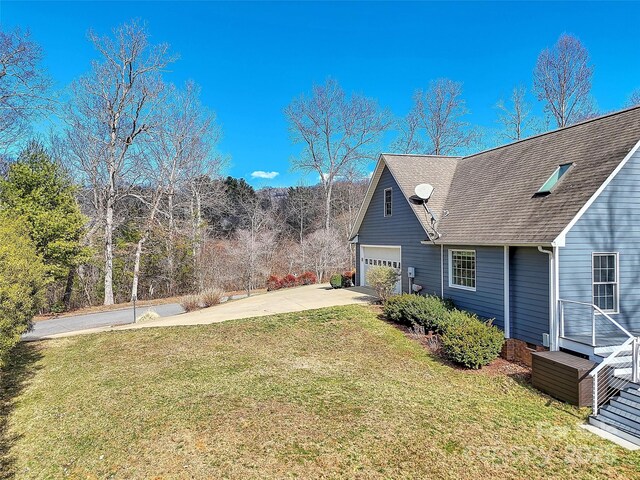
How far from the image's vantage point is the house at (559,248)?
27.9ft

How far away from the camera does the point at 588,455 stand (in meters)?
5.27

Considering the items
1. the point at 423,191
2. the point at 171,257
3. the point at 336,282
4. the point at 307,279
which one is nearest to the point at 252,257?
the point at 307,279

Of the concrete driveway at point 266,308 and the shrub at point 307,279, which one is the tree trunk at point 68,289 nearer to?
the concrete driveway at point 266,308

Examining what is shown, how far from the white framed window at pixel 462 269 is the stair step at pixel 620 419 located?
203 inches

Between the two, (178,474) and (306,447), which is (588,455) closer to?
(306,447)

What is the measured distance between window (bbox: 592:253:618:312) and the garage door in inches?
288

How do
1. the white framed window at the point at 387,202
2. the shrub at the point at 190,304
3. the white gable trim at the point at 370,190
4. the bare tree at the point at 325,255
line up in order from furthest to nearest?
the bare tree at the point at 325,255
the shrub at the point at 190,304
the white gable trim at the point at 370,190
the white framed window at the point at 387,202

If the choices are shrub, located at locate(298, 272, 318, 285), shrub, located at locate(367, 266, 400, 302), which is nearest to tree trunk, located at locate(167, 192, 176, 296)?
shrub, located at locate(298, 272, 318, 285)

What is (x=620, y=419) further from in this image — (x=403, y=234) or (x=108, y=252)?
(x=108, y=252)

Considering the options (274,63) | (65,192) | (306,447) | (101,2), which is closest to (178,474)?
(306,447)

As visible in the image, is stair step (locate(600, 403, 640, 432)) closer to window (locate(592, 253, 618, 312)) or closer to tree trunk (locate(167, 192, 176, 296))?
window (locate(592, 253, 618, 312))

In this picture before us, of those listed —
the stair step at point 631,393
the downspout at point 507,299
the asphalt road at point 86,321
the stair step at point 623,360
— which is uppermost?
the downspout at point 507,299

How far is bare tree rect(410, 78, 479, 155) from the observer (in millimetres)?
30844

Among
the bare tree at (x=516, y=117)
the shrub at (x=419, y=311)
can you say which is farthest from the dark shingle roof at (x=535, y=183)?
the bare tree at (x=516, y=117)
